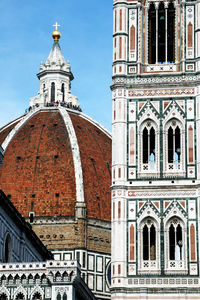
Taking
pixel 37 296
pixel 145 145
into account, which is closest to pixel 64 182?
pixel 37 296

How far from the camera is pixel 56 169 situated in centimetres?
7944

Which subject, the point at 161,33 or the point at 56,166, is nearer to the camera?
the point at 161,33

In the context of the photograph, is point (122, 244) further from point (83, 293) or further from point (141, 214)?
point (83, 293)

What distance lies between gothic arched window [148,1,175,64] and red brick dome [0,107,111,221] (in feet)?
110

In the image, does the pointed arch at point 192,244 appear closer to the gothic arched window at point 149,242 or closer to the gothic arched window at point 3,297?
the gothic arched window at point 149,242

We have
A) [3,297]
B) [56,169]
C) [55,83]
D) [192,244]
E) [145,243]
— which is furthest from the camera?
[55,83]

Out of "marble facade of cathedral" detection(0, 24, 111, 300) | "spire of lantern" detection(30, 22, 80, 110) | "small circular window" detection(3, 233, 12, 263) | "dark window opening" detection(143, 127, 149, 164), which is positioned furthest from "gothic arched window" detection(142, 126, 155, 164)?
"spire of lantern" detection(30, 22, 80, 110)

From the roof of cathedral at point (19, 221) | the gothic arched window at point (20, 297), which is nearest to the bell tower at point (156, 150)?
the gothic arched window at point (20, 297)

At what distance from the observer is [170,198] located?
138 feet

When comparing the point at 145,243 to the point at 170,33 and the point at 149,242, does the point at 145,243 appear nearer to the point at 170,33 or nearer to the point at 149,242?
the point at 149,242

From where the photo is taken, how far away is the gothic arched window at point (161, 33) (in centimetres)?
4462

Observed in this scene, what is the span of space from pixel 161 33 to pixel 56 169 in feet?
116

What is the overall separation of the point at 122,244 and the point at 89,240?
3534 cm

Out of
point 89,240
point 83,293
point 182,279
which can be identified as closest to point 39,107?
point 89,240
